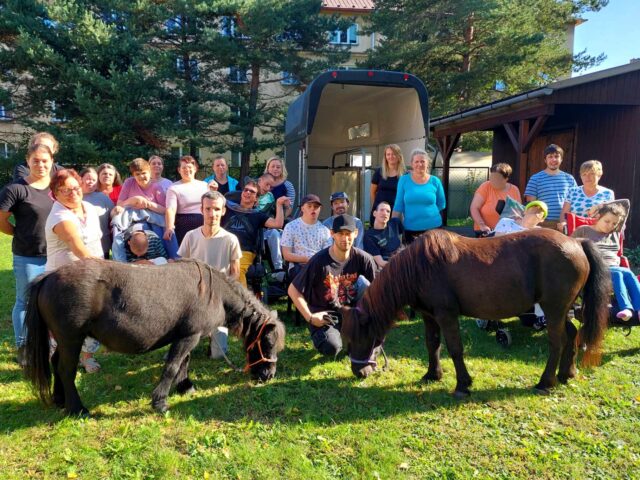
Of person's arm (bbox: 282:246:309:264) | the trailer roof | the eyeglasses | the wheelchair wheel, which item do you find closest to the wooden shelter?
the trailer roof

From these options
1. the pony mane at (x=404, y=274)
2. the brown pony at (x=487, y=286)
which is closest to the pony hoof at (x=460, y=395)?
the brown pony at (x=487, y=286)

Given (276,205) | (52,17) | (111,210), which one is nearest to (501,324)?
(276,205)

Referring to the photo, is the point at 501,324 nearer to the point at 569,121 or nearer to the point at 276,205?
the point at 276,205

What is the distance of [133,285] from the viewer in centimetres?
292

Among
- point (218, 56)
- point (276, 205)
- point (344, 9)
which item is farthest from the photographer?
point (344, 9)

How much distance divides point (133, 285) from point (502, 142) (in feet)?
38.0

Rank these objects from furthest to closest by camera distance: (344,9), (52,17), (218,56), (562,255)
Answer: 1. (344,9)
2. (218,56)
3. (52,17)
4. (562,255)

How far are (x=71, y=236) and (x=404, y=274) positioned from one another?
8.25 feet

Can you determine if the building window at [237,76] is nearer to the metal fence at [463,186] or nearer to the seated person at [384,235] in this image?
the metal fence at [463,186]

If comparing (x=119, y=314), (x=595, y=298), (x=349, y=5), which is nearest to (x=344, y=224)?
(x=119, y=314)

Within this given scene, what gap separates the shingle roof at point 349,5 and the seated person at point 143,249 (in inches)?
898

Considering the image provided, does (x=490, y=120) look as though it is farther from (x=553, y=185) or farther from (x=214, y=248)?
(x=214, y=248)

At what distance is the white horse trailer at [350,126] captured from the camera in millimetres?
6812

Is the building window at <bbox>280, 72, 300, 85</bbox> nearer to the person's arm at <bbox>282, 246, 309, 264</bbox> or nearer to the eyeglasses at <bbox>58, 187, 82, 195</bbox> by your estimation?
the person's arm at <bbox>282, 246, 309, 264</bbox>
